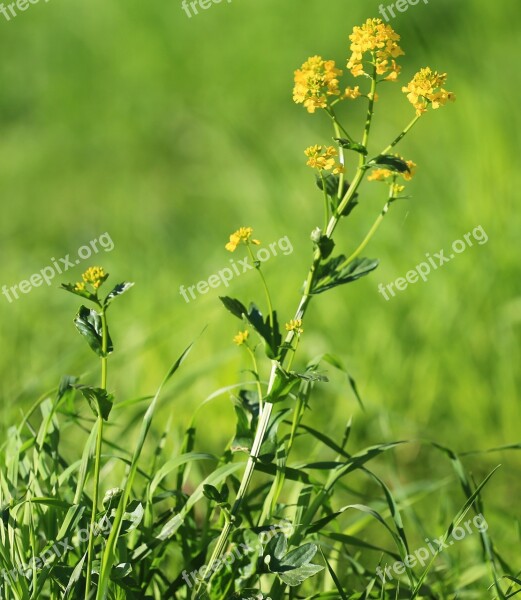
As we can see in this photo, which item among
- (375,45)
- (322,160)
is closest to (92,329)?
(322,160)

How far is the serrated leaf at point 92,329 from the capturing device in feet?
4.15

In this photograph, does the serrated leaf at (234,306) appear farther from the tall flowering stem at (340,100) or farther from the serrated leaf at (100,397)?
the serrated leaf at (100,397)

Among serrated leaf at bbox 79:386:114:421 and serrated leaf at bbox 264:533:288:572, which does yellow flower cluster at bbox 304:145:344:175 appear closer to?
serrated leaf at bbox 79:386:114:421

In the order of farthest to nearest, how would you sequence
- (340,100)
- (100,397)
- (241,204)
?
(241,204) → (340,100) → (100,397)

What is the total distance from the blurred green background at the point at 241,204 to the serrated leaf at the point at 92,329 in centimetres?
42

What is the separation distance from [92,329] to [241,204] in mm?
2596

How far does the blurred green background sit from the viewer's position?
266cm

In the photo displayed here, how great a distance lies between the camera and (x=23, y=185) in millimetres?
4832

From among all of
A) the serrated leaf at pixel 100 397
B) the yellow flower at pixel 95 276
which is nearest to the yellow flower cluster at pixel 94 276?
the yellow flower at pixel 95 276

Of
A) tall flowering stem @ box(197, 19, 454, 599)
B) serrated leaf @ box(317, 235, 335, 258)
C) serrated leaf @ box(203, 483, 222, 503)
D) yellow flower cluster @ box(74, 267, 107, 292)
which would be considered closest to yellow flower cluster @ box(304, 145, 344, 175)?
tall flowering stem @ box(197, 19, 454, 599)

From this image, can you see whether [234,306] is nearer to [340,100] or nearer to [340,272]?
[340,272]

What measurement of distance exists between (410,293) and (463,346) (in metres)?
0.33

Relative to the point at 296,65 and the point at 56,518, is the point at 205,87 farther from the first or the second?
the point at 56,518

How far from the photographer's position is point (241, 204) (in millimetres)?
3826
